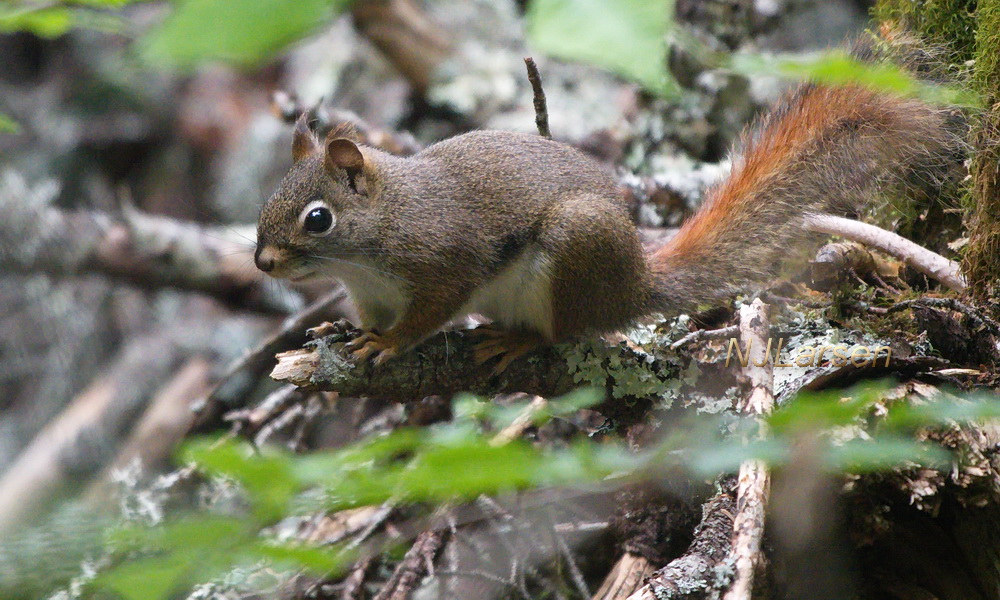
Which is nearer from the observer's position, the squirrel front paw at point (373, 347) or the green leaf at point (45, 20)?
the green leaf at point (45, 20)

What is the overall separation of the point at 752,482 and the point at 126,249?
3327 mm

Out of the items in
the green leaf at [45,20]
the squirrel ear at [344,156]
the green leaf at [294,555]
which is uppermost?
the squirrel ear at [344,156]

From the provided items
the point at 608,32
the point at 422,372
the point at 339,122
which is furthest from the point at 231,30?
the point at 339,122

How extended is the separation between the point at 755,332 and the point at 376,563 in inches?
53.8

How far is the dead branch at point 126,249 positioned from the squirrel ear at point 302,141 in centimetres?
102

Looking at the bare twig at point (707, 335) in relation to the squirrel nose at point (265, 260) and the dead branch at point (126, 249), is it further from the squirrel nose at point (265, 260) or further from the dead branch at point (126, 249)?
the dead branch at point (126, 249)

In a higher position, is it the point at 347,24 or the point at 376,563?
the point at 347,24

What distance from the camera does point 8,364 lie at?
5.07 metres

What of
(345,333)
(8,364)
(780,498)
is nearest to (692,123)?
(345,333)

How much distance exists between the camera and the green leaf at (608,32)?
17.1 inches

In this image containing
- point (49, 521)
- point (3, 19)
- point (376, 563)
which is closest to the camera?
point (49, 521)

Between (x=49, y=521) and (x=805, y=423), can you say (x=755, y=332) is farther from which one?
(x=49, y=521)

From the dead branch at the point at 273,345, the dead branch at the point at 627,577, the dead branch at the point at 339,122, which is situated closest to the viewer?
the dead branch at the point at 627,577
